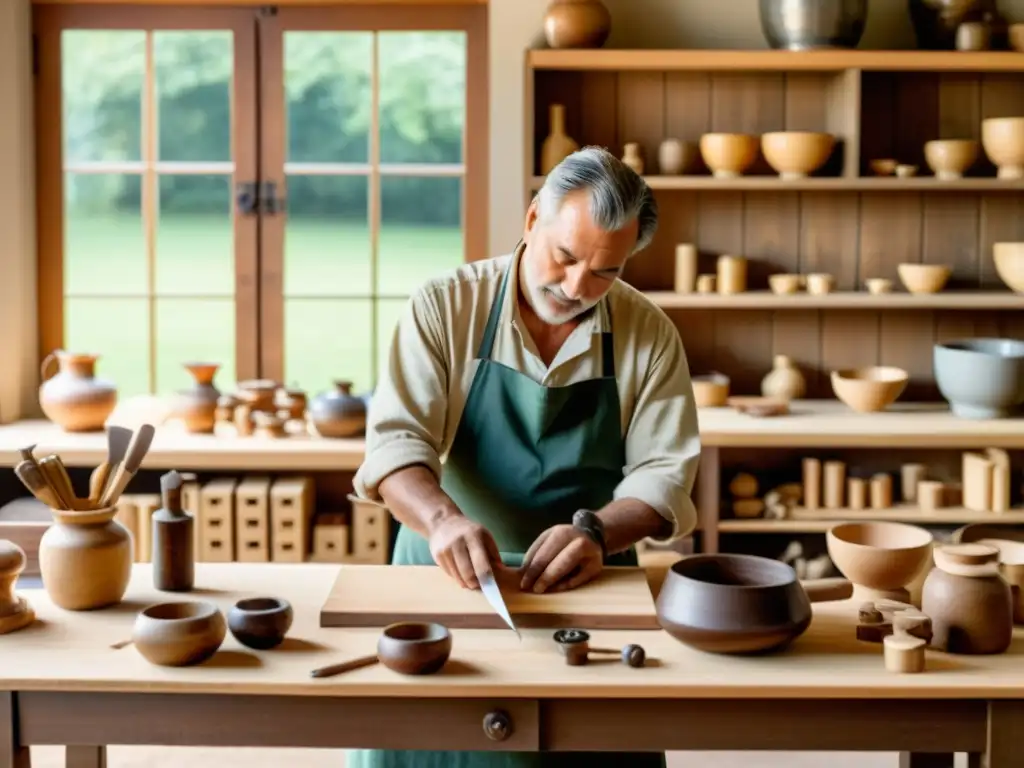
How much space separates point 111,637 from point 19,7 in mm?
3230

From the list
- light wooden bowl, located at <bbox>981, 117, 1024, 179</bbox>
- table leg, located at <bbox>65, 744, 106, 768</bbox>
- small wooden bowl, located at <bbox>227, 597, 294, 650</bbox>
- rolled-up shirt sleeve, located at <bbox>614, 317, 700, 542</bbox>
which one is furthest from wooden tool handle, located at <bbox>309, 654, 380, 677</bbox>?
light wooden bowl, located at <bbox>981, 117, 1024, 179</bbox>

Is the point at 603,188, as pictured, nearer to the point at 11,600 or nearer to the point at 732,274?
the point at 11,600

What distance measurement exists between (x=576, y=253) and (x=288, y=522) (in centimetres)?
237

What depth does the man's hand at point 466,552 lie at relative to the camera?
7.24 ft

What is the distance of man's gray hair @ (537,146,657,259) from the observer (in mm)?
2279

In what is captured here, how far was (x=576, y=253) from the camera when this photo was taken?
2.32 m

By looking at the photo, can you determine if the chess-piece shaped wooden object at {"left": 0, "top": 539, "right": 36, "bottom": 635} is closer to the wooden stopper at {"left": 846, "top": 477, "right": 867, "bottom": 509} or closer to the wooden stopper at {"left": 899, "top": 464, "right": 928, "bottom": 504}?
the wooden stopper at {"left": 846, "top": 477, "right": 867, "bottom": 509}

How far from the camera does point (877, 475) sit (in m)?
4.66

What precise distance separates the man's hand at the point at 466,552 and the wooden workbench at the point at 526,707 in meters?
0.24

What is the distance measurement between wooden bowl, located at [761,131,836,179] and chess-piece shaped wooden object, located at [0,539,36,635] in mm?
3105

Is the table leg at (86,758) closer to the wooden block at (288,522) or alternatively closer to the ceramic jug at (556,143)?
the wooden block at (288,522)

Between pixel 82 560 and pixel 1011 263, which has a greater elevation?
pixel 1011 263

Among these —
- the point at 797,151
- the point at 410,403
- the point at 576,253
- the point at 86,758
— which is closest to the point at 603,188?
the point at 576,253

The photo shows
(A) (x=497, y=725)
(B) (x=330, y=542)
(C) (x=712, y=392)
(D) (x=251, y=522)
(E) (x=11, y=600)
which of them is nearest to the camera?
(A) (x=497, y=725)
